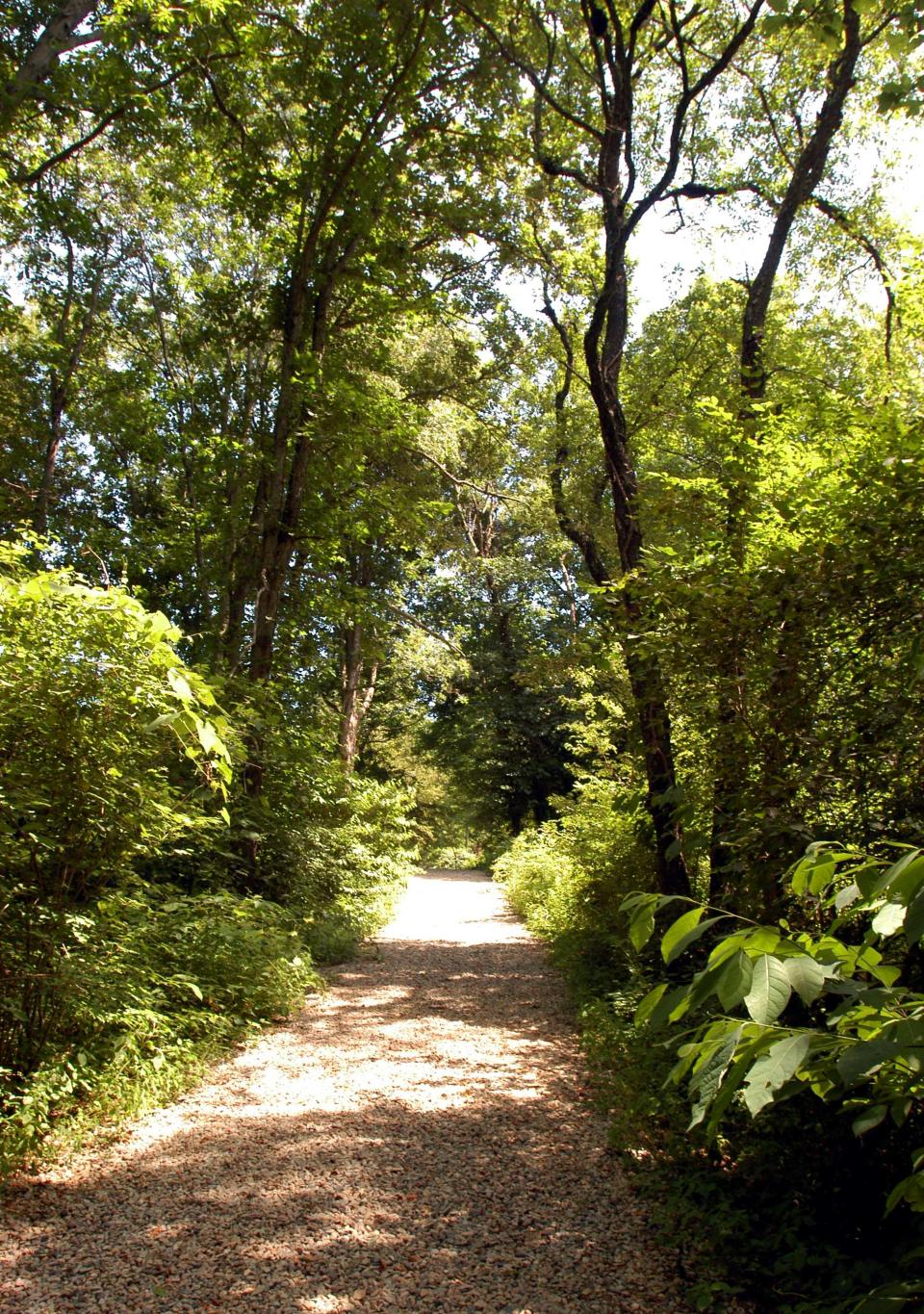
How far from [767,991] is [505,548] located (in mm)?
22332

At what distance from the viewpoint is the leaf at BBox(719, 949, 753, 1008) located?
3.40 feet

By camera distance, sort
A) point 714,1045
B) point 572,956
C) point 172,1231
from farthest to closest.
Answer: point 572,956, point 172,1231, point 714,1045

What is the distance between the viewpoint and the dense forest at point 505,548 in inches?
114

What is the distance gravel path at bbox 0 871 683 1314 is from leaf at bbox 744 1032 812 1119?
2.45m

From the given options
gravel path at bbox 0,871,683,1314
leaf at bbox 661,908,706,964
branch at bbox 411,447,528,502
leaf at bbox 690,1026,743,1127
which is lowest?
gravel path at bbox 0,871,683,1314

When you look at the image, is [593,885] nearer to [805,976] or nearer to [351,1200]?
[351,1200]

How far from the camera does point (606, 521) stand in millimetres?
11789

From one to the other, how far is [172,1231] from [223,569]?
11.1m

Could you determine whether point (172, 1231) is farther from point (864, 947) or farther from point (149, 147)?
point (149, 147)

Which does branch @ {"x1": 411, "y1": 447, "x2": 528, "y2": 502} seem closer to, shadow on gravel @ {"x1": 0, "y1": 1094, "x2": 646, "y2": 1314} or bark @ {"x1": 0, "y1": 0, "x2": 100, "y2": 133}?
bark @ {"x1": 0, "y1": 0, "x2": 100, "y2": 133}

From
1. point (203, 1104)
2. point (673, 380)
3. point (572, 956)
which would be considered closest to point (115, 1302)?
point (203, 1104)

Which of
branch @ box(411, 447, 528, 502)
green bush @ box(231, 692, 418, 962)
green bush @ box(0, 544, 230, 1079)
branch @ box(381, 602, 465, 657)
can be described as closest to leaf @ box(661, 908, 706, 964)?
green bush @ box(0, 544, 230, 1079)

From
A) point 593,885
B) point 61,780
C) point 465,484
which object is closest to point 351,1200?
point 61,780

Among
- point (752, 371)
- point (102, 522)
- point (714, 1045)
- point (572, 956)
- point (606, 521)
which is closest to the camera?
point (714, 1045)
